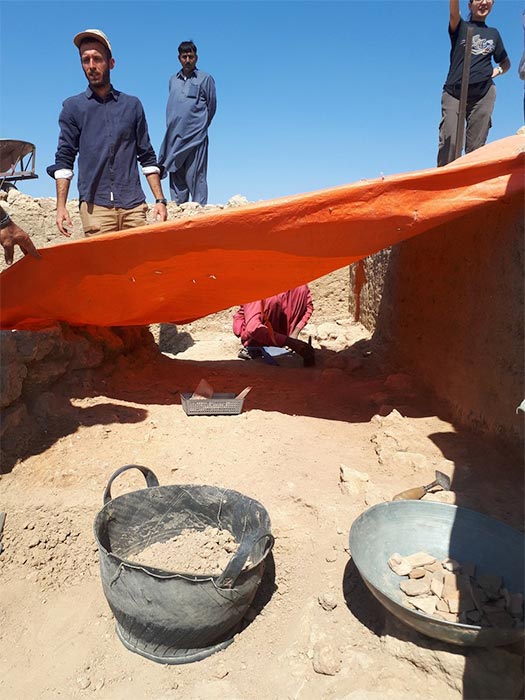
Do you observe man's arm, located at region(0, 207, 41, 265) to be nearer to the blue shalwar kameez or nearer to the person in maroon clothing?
the person in maroon clothing

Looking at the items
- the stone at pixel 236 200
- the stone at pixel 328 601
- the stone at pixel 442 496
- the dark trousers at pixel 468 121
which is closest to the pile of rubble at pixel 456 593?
the stone at pixel 328 601

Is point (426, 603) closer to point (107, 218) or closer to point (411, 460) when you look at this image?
point (411, 460)

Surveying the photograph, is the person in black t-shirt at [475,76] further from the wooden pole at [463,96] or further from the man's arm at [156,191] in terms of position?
the man's arm at [156,191]

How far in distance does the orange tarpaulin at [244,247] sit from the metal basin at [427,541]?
135 centimetres

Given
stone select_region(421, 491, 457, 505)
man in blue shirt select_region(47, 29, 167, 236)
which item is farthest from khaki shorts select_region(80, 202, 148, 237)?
stone select_region(421, 491, 457, 505)

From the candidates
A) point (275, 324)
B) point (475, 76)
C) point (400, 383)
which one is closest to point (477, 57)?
point (475, 76)

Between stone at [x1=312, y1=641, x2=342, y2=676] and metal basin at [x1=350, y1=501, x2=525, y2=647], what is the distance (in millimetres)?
248

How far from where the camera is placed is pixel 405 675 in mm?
1457

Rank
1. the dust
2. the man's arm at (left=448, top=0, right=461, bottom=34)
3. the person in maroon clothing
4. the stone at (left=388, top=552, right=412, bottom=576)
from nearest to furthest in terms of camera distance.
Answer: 1. the stone at (left=388, top=552, right=412, bottom=576)
2. the dust
3. the man's arm at (left=448, top=0, right=461, bottom=34)
4. the person in maroon clothing

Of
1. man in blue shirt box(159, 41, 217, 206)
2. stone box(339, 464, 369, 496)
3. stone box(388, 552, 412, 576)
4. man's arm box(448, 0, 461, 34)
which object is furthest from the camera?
man in blue shirt box(159, 41, 217, 206)

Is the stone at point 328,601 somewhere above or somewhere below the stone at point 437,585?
below

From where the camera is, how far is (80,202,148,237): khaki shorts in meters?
3.40

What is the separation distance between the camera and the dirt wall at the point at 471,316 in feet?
7.63

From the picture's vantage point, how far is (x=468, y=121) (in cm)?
413
